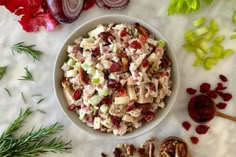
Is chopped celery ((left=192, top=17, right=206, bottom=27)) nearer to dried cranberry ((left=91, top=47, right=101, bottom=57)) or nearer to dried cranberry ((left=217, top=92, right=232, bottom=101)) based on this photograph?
dried cranberry ((left=217, top=92, right=232, bottom=101))

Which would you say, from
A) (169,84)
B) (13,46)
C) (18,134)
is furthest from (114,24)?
(18,134)

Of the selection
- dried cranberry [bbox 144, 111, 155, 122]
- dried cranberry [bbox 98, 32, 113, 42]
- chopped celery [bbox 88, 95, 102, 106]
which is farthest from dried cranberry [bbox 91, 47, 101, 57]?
dried cranberry [bbox 144, 111, 155, 122]

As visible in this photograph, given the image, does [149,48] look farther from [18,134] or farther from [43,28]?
[18,134]

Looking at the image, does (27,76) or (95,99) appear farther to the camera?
(27,76)

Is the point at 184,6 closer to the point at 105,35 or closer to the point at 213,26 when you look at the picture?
the point at 213,26

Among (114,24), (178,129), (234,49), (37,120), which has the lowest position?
(178,129)

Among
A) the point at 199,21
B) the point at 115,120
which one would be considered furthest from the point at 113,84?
the point at 199,21

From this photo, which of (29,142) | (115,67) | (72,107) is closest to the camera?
(115,67)

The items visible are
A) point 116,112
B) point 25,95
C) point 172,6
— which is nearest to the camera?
point 116,112
